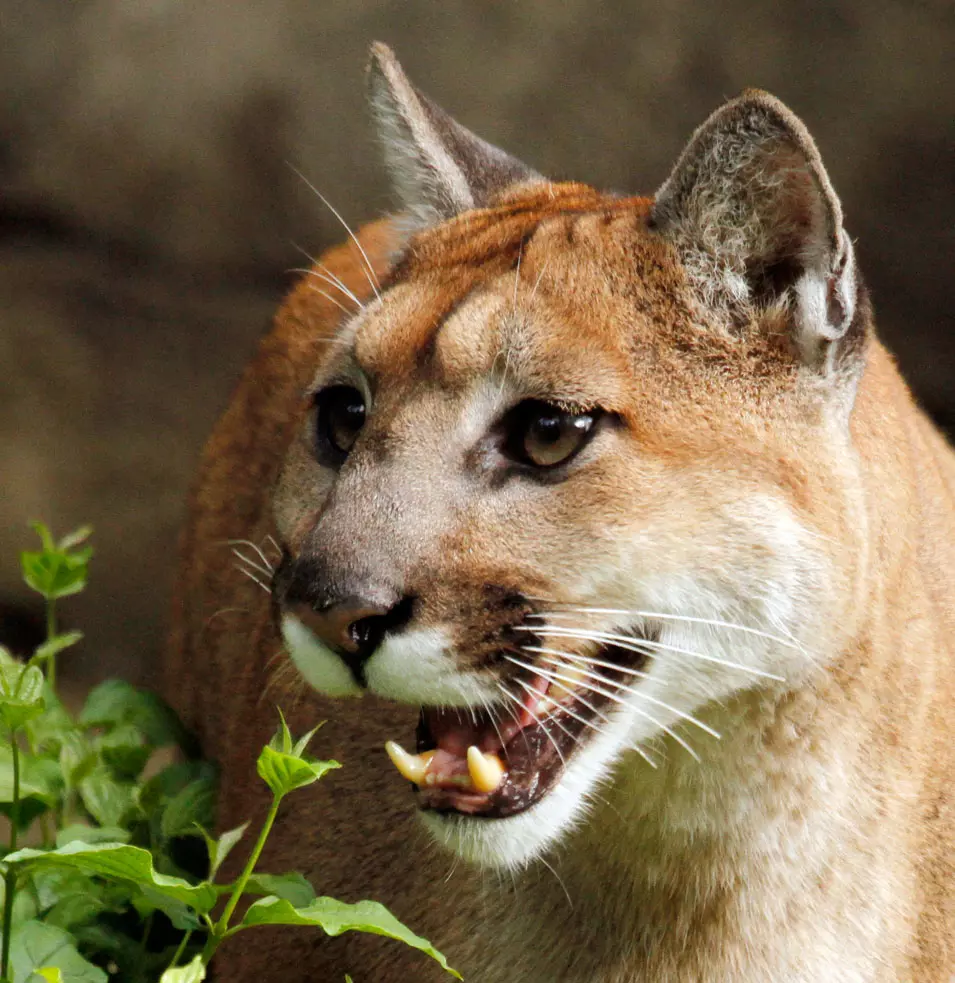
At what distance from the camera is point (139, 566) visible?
214 inches

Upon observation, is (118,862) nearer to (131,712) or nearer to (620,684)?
(620,684)

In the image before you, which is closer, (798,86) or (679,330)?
(679,330)

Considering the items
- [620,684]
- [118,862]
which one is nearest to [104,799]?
[118,862]

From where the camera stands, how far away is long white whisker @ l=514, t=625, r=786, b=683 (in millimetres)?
2088

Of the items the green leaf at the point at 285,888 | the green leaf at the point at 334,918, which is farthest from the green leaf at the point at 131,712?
the green leaf at the point at 334,918

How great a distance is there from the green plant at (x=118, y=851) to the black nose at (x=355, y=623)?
145 mm

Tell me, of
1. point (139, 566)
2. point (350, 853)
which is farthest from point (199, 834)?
point (139, 566)

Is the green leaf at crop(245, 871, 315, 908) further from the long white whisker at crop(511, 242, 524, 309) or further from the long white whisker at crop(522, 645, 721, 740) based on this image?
the long white whisker at crop(511, 242, 524, 309)

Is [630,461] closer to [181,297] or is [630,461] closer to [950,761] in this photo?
[950,761]

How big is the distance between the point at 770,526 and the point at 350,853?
104 cm

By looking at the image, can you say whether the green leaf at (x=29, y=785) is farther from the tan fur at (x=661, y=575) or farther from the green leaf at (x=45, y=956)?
→ the tan fur at (x=661, y=575)

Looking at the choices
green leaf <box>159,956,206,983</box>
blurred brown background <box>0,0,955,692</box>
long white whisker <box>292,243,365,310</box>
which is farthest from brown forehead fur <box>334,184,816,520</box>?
blurred brown background <box>0,0,955,692</box>

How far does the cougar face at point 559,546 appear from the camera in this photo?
2.10 metres

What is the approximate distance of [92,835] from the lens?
2.61 m
